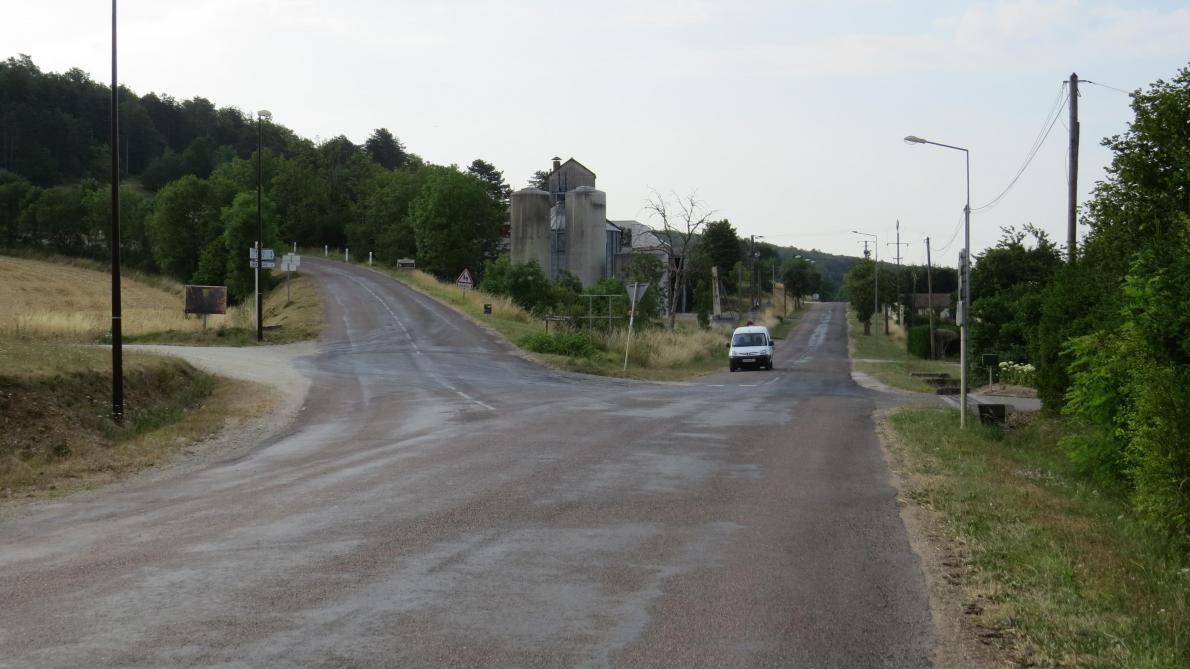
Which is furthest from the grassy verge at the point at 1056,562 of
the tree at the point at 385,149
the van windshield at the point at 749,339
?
the tree at the point at 385,149

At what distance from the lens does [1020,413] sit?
74.8 ft

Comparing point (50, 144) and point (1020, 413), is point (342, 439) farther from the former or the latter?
point (50, 144)

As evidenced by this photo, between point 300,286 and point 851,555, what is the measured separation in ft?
203

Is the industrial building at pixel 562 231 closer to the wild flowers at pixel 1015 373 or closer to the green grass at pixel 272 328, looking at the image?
the green grass at pixel 272 328

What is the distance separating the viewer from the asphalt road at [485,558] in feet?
20.1

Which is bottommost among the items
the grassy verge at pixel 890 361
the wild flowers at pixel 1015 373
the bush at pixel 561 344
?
the grassy verge at pixel 890 361

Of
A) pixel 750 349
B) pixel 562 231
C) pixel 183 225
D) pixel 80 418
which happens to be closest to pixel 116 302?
pixel 80 418

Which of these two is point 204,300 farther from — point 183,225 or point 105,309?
point 183,225

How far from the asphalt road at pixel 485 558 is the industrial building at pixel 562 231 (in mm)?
79668

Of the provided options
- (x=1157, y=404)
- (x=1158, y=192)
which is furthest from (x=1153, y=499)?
(x=1158, y=192)

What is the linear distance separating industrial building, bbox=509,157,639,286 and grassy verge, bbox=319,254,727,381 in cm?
3480

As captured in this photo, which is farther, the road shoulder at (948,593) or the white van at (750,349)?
the white van at (750,349)

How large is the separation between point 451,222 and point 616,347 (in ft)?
186

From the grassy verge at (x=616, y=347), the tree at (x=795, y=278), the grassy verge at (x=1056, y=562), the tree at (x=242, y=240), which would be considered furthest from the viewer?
the tree at (x=795, y=278)
